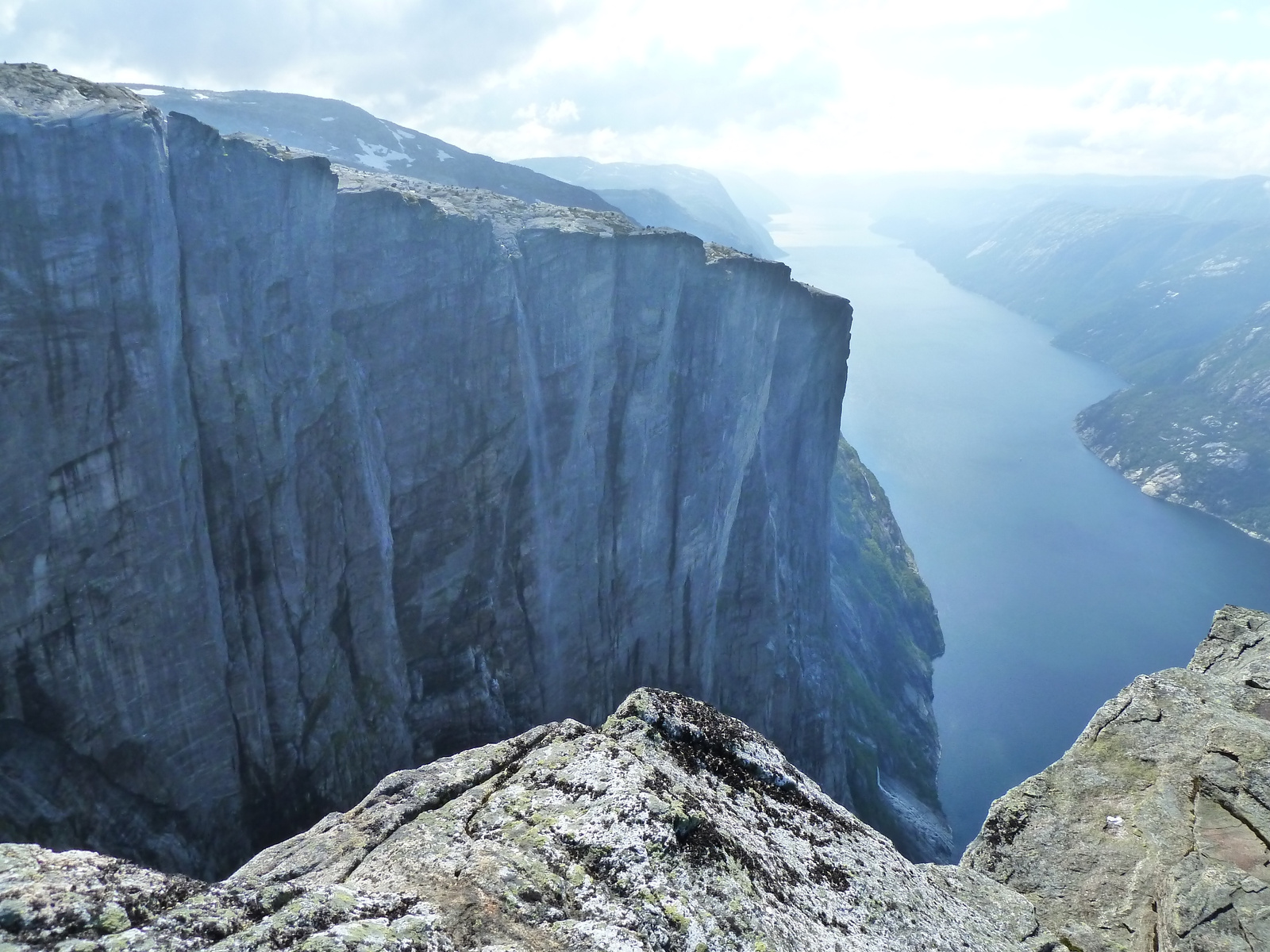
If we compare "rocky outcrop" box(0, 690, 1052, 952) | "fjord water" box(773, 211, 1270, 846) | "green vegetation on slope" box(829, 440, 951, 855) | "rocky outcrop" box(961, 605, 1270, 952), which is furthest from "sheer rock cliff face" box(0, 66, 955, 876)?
"fjord water" box(773, 211, 1270, 846)

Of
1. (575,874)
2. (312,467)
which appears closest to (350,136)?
(312,467)

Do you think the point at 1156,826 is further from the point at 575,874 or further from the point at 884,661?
the point at 884,661

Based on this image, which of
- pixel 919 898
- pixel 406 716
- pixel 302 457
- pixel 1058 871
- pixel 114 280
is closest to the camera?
pixel 919 898

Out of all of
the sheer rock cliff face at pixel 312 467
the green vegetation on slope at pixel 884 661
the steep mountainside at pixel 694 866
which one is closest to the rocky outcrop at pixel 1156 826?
the steep mountainside at pixel 694 866

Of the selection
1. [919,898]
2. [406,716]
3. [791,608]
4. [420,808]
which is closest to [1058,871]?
[919,898]

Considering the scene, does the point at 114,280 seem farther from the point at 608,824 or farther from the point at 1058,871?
the point at 1058,871
